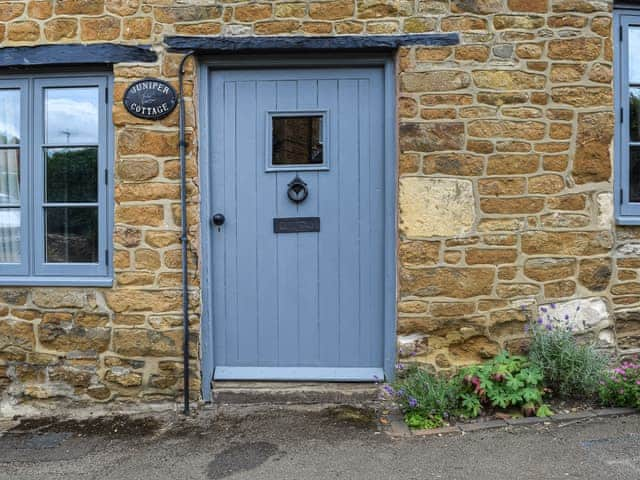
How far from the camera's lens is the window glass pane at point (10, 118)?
12.8 feet

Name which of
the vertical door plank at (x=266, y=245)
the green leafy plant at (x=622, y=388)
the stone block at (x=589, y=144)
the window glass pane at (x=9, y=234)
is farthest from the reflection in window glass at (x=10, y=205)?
the green leafy plant at (x=622, y=388)

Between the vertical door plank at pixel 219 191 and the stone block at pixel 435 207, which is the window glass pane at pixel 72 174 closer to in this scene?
the vertical door plank at pixel 219 191

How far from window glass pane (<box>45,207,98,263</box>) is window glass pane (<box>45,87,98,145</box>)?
0.52 metres

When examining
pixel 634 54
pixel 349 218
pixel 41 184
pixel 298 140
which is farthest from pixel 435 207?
pixel 41 184

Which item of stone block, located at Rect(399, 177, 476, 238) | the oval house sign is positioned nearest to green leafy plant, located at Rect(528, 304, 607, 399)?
stone block, located at Rect(399, 177, 476, 238)

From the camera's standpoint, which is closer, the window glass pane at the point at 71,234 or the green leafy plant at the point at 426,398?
the green leafy plant at the point at 426,398

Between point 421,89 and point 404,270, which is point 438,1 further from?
point 404,270

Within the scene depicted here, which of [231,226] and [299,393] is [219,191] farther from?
[299,393]

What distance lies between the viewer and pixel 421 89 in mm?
3691

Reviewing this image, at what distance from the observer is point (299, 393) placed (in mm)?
3793

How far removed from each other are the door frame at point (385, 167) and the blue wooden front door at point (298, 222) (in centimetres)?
6

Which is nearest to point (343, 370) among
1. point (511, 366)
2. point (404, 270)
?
point (404, 270)

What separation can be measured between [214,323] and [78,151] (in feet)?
5.37

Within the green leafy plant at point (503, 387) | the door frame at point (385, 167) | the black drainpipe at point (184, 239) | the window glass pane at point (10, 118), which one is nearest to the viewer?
the green leafy plant at point (503, 387)
